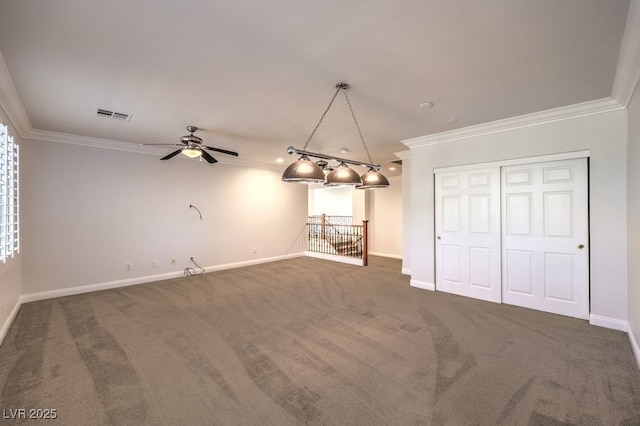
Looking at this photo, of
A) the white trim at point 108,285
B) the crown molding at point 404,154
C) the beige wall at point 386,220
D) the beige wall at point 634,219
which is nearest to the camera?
the beige wall at point 634,219

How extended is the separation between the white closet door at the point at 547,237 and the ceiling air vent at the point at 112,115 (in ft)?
18.8

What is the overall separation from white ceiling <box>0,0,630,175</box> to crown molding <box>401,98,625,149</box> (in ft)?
0.57

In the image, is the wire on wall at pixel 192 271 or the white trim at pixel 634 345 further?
the wire on wall at pixel 192 271

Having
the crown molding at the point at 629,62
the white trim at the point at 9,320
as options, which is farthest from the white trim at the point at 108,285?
the crown molding at the point at 629,62

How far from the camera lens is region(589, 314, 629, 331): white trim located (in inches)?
127

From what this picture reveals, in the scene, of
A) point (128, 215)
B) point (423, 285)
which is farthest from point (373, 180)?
point (128, 215)

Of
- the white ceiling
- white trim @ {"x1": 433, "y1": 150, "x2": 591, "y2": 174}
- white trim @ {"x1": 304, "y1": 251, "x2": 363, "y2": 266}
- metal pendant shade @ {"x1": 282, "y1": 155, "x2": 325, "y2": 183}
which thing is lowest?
white trim @ {"x1": 304, "y1": 251, "x2": 363, "y2": 266}

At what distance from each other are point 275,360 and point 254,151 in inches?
179

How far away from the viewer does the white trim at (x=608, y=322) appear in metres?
3.22

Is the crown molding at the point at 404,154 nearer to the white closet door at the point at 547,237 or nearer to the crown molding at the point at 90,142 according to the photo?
the white closet door at the point at 547,237

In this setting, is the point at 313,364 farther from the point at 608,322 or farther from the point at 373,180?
the point at 608,322

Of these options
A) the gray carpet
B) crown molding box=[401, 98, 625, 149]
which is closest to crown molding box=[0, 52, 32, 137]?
the gray carpet

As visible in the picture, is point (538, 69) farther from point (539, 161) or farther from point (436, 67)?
point (539, 161)

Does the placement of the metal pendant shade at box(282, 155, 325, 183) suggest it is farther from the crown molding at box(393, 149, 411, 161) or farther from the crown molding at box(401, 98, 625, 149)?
the crown molding at box(393, 149, 411, 161)
